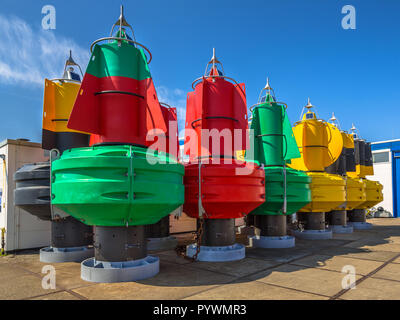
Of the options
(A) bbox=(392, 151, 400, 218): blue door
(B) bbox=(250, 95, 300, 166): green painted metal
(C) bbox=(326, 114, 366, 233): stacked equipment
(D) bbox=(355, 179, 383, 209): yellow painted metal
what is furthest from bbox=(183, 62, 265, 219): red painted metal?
(A) bbox=(392, 151, 400, 218): blue door

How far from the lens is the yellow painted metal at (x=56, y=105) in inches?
249

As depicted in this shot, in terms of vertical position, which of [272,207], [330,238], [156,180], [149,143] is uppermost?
[149,143]

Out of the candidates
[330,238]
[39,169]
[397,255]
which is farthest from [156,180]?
[330,238]

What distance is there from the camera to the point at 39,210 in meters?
5.66

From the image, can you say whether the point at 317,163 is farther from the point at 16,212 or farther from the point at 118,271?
the point at 16,212

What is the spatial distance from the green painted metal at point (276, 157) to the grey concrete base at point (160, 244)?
2.26 meters

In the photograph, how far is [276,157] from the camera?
26.1ft

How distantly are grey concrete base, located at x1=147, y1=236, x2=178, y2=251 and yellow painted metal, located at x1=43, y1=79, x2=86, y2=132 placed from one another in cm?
338

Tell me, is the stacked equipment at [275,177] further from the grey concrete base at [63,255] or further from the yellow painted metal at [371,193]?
the yellow painted metal at [371,193]

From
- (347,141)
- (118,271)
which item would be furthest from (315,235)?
(118,271)

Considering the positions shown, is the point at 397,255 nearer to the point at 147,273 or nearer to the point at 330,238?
the point at 330,238

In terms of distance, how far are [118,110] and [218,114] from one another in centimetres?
231

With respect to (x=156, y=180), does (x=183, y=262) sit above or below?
below
